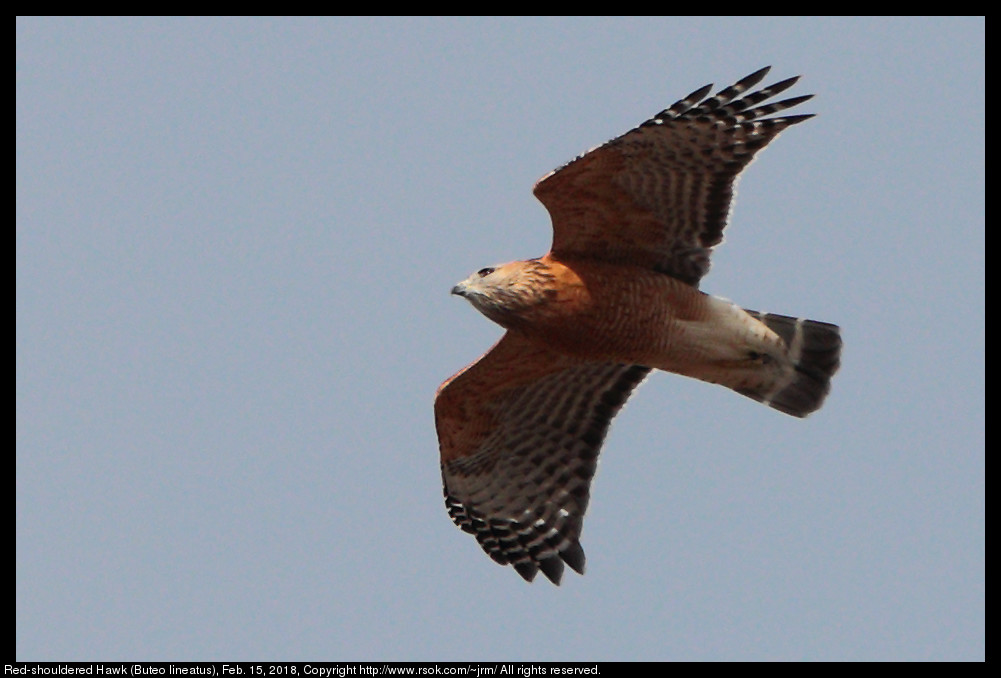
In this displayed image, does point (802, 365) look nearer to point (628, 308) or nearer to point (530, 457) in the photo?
point (628, 308)

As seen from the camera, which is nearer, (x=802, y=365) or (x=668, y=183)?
(x=668, y=183)

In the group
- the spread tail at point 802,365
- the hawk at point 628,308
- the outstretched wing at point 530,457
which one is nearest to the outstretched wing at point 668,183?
the hawk at point 628,308

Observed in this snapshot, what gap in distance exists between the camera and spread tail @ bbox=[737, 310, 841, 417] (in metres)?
10.6

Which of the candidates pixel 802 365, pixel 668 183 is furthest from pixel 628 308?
pixel 802 365

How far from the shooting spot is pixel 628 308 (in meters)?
10.1

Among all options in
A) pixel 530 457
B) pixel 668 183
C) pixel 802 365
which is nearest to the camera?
pixel 668 183

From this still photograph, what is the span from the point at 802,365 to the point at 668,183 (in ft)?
5.34

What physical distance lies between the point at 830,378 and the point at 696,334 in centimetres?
111

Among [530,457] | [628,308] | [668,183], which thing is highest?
[668,183]

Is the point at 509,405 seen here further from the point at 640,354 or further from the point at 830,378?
the point at 830,378

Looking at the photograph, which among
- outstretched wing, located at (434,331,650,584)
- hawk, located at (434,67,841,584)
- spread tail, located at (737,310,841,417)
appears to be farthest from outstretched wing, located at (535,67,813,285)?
outstretched wing, located at (434,331,650,584)

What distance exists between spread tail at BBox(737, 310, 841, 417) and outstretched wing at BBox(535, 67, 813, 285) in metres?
0.74
